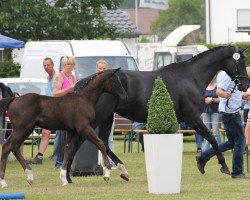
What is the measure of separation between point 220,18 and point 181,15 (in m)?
42.0

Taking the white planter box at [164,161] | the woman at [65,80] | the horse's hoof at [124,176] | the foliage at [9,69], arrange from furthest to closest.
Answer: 1. the foliage at [9,69]
2. the woman at [65,80]
3. the horse's hoof at [124,176]
4. the white planter box at [164,161]

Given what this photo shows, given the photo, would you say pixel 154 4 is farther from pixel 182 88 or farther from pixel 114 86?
pixel 114 86

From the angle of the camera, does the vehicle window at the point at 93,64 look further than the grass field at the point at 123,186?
Yes

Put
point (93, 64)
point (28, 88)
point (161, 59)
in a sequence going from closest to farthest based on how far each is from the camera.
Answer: point (28, 88) → point (93, 64) → point (161, 59)

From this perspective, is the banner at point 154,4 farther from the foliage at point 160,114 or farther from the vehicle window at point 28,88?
the foliage at point 160,114

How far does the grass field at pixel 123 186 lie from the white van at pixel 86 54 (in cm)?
750

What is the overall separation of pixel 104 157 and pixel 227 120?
2014mm

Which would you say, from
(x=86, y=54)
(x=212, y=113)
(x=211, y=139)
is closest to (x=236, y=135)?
(x=211, y=139)

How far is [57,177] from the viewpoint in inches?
701

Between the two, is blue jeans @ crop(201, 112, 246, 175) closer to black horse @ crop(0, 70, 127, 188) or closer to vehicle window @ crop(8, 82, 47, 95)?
black horse @ crop(0, 70, 127, 188)

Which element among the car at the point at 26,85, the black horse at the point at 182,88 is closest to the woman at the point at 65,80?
the black horse at the point at 182,88

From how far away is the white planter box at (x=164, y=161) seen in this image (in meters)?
14.6

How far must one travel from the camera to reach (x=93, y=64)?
27.5 metres

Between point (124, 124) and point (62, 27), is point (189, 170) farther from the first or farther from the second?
point (62, 27)
